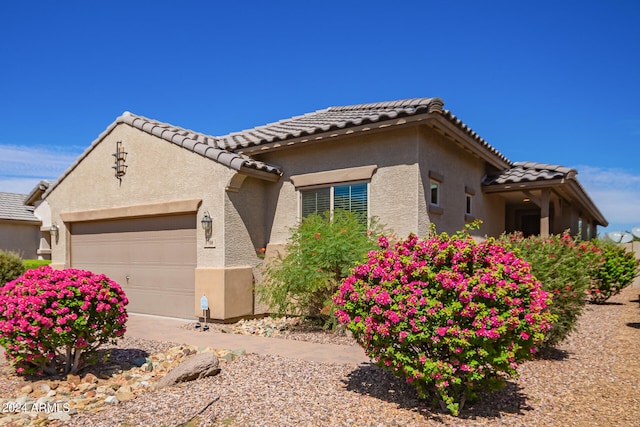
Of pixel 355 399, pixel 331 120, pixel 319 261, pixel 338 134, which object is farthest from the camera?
pixel 331 120

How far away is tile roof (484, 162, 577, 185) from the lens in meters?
12.9

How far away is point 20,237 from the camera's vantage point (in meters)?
23.4

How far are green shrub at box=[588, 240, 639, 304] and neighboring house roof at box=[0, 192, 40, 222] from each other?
25.6 metres

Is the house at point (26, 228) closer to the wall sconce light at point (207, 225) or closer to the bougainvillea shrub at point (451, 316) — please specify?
the wall sconce light at point (207, 225)

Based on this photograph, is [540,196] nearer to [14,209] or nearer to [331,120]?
[331,120]

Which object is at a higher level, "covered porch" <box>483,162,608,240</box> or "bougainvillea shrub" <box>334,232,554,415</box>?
"covered porch" <box>483,162,608,240</box>

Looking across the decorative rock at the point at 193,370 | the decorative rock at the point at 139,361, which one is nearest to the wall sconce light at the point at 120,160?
the decorative rock at the point at 139,361

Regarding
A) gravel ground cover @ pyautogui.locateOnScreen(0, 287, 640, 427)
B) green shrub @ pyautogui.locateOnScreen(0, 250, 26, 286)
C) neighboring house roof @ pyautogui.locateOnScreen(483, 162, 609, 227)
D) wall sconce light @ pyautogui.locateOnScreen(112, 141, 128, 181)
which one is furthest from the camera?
green shrub @ pyautogui.locateOnScreen(0, 250, 26, 286)

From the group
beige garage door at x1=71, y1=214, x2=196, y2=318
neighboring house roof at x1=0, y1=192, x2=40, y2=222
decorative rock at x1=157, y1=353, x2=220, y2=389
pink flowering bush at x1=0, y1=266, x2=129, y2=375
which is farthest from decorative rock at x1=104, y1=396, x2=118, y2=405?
neighboring house roof at x1=0, y1=192, x2=40, y2=222

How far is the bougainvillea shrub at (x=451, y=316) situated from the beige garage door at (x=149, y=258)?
25.0 ft

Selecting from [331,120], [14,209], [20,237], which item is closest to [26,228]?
[20,237]

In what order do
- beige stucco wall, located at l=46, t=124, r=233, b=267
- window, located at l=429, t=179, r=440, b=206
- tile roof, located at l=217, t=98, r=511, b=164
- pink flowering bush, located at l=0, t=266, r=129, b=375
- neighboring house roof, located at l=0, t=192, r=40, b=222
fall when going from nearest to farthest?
pink flowering bush, located at l=0, t=266, r=129, b=375, tile roof, located at l=217, t=98, r=511, b=164, window, located at l=429, t=179, r=440, b=206, beige stucco wall, located at l=46, t=124, r=233, b=267, neighboring house roof, located at l=0, t=192, r=40, b=222

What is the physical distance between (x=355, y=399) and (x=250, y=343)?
3.69 metres

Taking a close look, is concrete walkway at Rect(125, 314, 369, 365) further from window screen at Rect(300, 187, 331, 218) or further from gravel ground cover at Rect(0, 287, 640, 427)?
window screen at Rect(300, 187, 331, 218)
